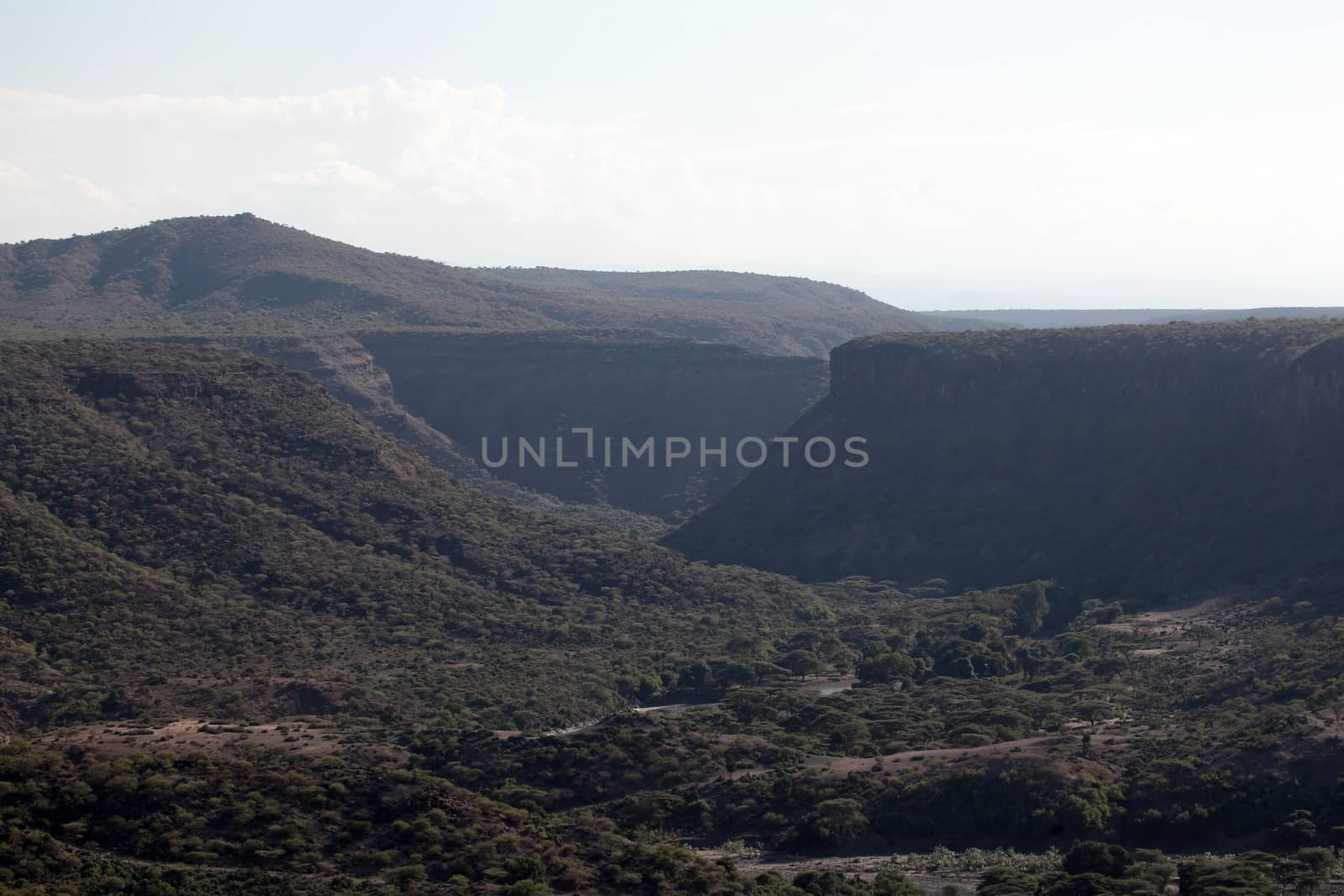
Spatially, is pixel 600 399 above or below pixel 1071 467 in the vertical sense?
above

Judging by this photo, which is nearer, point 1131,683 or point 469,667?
point 1131,683

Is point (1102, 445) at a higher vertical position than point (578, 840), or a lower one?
higher

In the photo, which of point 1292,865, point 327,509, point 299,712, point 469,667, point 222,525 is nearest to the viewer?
point 1292,865

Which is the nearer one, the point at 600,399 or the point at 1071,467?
the point at 1071,467

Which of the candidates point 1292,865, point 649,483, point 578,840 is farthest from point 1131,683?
point 649,483

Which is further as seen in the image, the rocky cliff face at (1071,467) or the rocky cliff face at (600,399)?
the rocky cliff face at (600,399)

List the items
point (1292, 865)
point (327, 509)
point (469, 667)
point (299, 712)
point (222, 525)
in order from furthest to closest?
point (327, 509)
point (222, 525)
point (469, 667)
point (299, 712)
point (1292, 865)

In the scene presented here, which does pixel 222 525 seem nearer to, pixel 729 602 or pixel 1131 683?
pixel 729 602
